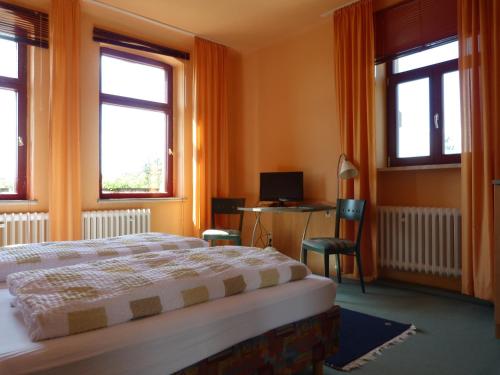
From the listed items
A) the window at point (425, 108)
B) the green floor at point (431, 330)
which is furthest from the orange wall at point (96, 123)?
the window at point (425, 108)

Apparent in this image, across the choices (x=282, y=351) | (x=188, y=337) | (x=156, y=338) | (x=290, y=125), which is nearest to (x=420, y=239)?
(x=290, y=125)

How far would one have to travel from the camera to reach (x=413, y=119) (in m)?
3.40

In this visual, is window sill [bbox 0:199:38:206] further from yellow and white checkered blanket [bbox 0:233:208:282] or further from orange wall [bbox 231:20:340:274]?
orange wall [bbox 231:20:340:274]

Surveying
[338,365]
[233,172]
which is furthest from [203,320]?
[233,172]

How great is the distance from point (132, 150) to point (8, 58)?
4.66ft

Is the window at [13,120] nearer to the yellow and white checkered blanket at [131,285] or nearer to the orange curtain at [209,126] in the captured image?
the orange curtain at [209,126]

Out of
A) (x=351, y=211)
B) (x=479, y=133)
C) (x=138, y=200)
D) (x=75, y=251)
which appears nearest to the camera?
(x=75, y=251)

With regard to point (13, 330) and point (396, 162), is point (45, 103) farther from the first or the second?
point (396, 162)

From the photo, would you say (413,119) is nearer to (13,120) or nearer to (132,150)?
(132,150)

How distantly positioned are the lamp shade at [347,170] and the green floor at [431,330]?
1.01m

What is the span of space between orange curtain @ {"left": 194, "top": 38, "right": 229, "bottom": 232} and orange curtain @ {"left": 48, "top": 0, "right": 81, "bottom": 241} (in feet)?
4.40

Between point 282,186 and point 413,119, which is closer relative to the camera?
point 413,119

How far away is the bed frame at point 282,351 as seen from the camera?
1.23m

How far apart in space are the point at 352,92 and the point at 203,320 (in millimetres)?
2901
